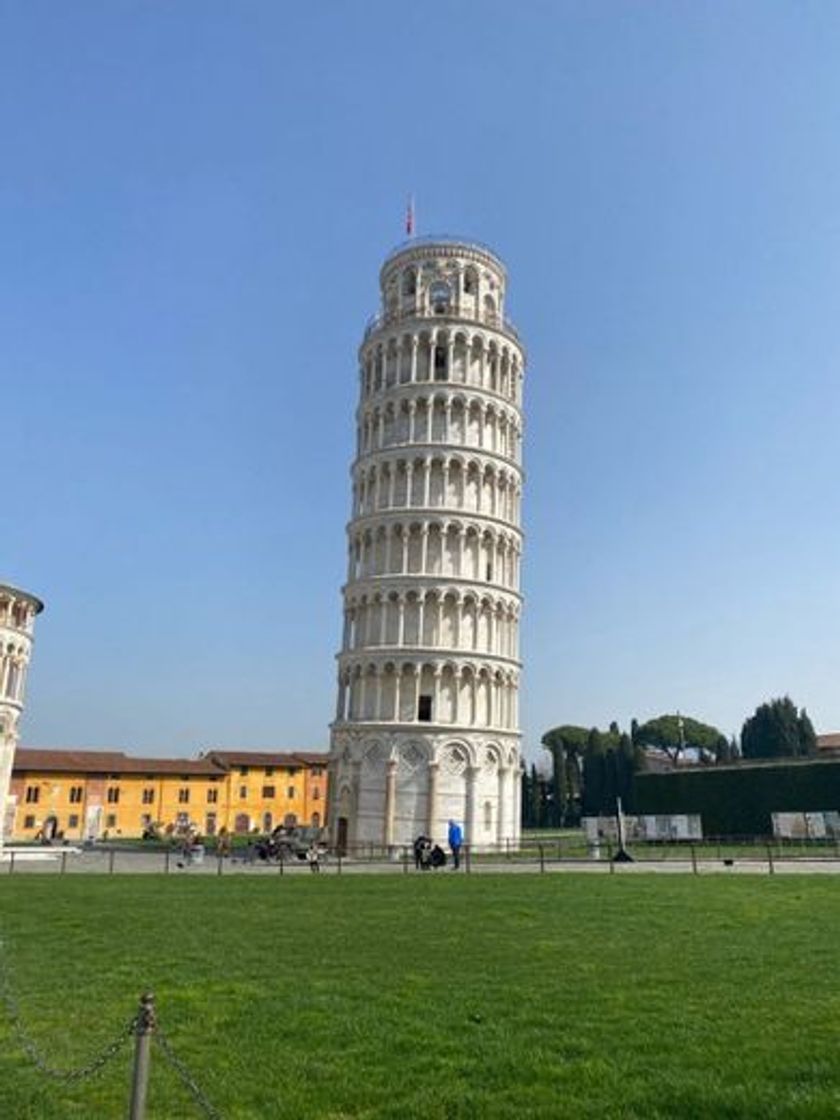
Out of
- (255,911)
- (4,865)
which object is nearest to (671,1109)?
(255,911)

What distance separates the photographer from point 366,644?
57.2 m

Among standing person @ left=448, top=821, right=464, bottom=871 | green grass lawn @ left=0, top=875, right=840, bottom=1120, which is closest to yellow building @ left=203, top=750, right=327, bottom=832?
standing person @ left=448, top=821, right=464, bottom=871

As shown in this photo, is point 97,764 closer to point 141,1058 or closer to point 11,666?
point 11,666

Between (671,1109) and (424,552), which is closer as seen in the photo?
(671,1109)

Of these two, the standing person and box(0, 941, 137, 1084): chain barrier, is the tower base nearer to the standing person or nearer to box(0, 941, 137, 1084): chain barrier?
the standing person

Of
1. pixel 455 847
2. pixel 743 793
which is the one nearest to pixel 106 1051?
pixel 455 847

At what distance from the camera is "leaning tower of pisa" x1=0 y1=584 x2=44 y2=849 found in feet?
186

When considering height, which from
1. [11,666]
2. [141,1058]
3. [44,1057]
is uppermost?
[11,666]

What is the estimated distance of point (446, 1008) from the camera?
10859 millimetres

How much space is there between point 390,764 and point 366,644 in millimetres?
7710

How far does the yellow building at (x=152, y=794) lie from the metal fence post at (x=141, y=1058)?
8299 cm

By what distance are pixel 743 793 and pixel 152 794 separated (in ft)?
195

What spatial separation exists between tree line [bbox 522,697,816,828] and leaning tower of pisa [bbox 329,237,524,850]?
4243 centimetres

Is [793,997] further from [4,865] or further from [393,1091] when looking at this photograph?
[4,865]
